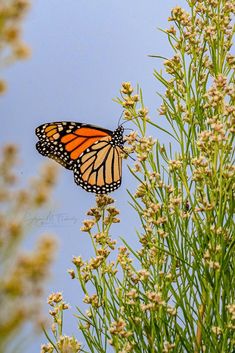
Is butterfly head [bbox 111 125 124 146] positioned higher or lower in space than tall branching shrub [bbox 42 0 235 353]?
higher

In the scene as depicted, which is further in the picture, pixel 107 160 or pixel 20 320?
pixel 107 160

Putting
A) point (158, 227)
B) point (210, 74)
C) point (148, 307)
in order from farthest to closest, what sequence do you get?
point (210, 74), point (158, 227), point (148, 307)

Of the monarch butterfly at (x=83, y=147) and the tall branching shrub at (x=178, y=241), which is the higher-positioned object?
the monarch butterfly at (x=83, y=147)

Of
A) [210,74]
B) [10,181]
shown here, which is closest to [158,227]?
[210,74]

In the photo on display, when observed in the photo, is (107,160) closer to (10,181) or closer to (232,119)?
(232,119)

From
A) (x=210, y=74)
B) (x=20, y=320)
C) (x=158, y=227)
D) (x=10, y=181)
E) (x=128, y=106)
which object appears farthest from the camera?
(x=210, y=74)

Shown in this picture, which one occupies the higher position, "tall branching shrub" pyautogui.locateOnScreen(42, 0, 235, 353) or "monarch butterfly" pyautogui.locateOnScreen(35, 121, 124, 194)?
"monarch butterfly" pyautogui.locateOnScreen(35, 121, 124, 194)

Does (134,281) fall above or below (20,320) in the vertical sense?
above

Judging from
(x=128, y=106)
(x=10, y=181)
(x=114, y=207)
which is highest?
(x=128, y=106)
